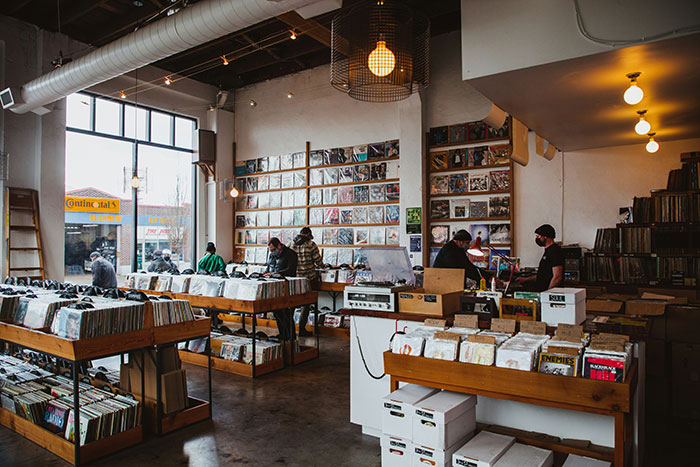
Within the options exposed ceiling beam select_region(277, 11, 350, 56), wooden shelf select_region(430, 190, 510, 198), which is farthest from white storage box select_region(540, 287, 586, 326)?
exposed ceiling beam select_region(277, 11, 350, 56)

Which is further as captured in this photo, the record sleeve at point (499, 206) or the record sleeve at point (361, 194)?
the record sleeve at point (361, 194)

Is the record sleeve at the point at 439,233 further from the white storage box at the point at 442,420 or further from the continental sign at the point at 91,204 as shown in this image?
the continental sign at the point at 91,204

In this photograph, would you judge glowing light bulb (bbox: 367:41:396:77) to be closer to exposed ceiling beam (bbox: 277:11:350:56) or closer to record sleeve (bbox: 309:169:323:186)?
exposed ceiling beam (bbox: 277:11:350:56)

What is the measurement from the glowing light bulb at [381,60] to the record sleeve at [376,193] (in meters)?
5.09

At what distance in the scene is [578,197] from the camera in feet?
21.8

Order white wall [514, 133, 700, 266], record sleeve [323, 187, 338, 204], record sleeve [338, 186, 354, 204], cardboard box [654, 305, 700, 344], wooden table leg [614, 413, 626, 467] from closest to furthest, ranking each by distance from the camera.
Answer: wooden table leg [614, 413, 626, 467], cardboard box [654, 305, 700, 344], white wall [514, 133, 700, 266], record sleeve [338, 186, 354, 204], record sleeve [323, 187, 338, 204]

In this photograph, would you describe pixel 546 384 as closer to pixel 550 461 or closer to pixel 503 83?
pixel 550 461

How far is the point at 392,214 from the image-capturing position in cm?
842

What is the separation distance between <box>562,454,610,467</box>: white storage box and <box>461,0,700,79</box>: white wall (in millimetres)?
2594

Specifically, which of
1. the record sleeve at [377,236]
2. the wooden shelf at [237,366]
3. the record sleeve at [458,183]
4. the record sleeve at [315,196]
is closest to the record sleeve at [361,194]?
the record sleeve at [377,236]

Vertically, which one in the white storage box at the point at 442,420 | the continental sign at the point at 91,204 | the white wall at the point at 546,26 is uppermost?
the white wall at the point at 546,26

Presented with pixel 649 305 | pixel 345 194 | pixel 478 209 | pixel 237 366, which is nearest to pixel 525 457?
pixel 649 305

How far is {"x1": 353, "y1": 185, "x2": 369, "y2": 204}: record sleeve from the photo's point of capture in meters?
8.72

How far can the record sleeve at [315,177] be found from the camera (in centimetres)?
932
